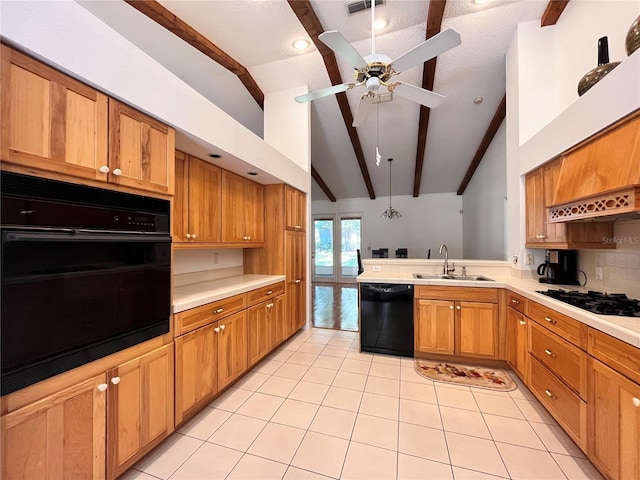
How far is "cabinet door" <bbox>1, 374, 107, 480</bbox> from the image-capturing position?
39.1 inches

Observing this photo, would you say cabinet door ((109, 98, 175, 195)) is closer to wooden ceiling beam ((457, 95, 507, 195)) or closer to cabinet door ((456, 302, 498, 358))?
cabinet door ((456, 302, 498, 358))

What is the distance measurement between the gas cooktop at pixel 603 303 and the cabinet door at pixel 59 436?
2.73 meters

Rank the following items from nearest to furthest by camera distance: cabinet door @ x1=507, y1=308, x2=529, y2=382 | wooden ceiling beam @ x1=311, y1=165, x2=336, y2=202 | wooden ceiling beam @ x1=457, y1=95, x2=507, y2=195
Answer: cabinet door @ x1=507, y1=308, x2=529, y2=382 → wooden ceiling beam @ x1=457, y1=95, x2=507, y2=195 → wooden ceiling beam @ x1=311, y1=165, x2=336, y2=202

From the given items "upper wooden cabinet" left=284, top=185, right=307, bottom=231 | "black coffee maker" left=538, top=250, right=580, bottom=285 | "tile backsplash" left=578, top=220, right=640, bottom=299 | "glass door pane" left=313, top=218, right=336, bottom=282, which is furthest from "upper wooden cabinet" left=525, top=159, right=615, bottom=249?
"glass door pane" left=313, top=218, right=336, bottom=282

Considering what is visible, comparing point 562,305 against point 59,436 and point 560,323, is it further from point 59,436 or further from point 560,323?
point 59,436

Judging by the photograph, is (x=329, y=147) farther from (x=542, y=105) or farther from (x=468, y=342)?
(x=468, y=342)

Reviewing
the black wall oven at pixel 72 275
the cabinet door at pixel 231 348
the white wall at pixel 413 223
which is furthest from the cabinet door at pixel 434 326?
the white wall at pixel 413 223

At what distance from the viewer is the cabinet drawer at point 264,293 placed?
261cm

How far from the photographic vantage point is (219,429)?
5.98 feet

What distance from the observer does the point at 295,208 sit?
3656mm

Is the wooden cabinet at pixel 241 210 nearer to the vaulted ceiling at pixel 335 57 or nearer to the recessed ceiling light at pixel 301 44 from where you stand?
the vaulted ceiling at pixel 335 57

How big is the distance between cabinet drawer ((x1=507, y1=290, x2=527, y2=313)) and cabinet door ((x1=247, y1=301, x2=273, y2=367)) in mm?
2426

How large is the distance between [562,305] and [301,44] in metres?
3.60

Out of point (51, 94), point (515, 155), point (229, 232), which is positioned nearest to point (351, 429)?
point (229, 232)
